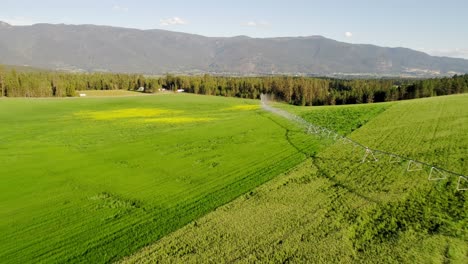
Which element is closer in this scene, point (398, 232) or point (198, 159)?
point (398, 232)

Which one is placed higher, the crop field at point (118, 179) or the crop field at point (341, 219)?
the crop field at point (341, 219)

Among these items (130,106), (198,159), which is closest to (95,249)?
(198,159)

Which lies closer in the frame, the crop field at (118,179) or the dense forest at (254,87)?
the crop field at (118,179)

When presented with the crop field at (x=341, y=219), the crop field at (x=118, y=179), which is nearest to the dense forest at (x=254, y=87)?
the crop field at (x=118, y=179)

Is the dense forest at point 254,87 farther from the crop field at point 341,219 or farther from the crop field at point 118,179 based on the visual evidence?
the crop field at point 341,219

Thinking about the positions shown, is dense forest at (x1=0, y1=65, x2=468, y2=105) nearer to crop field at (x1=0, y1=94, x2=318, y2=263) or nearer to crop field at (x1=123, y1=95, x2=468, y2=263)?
crop field at (x1=0, y1=94, x2=318, y2=263)

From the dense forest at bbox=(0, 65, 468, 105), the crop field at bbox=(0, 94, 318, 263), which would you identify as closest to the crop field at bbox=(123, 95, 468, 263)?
the crop field at bbox=(0, 94, 318, 263)

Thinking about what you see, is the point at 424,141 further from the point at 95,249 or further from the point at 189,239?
the point at 95,249

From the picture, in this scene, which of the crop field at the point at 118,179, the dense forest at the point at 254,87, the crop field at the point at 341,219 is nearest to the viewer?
the crop field at the point at 341,219
